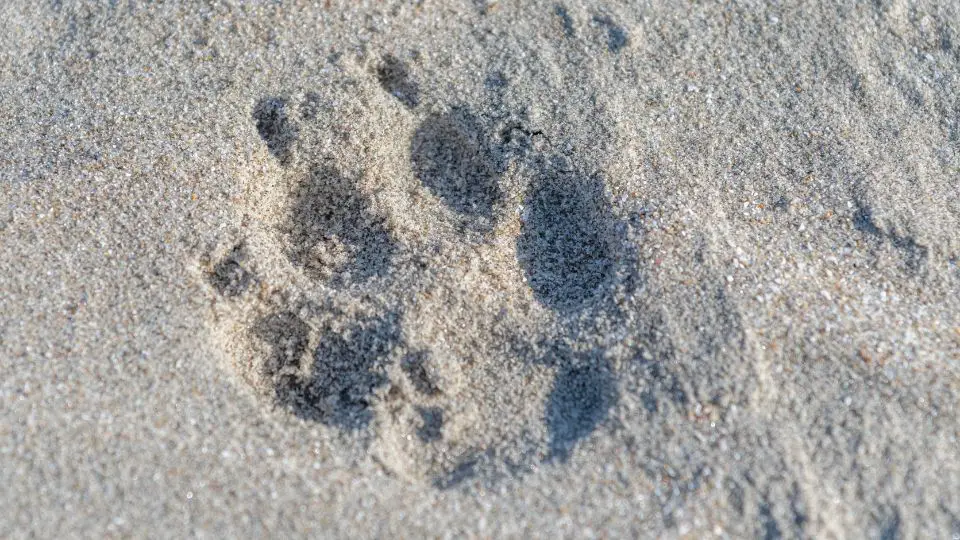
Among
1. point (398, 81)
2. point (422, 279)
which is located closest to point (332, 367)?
point (422, 279)

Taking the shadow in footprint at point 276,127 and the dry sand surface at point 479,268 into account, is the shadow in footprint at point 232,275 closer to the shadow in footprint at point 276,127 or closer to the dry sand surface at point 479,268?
the dry sand surface at point 479,268

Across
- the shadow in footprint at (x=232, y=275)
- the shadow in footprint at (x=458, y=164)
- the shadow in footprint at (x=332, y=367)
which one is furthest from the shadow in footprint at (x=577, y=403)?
the shadow in footprint at (x=232, y=275)

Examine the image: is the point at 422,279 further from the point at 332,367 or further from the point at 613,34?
the point at 613,34

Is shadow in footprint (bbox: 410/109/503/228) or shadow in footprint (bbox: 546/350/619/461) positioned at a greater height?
shadow in footprint (bbox: 410/109/503/228)

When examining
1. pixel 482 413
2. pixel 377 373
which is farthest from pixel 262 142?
pixel 482 413

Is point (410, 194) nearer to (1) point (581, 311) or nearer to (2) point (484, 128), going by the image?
(2) point (484, 128)

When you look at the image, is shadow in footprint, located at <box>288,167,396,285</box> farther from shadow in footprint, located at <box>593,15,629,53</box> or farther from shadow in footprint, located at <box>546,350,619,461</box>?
shadow in footprint, located at <box>593,15,629,53</box>

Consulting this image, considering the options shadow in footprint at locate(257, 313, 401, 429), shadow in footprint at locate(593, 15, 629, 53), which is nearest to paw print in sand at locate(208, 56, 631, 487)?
shadow in footprint at locate(257, 313, 401, 429)
